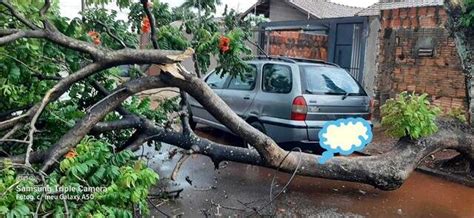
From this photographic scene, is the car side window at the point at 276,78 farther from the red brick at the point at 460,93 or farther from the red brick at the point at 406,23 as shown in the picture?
the red brick at the point at 406,23

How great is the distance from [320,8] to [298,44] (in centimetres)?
616

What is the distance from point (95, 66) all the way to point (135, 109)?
1438mm

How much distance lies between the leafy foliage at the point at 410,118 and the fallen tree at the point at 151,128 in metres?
0.13

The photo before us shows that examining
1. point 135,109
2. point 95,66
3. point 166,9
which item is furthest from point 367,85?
point 95,66

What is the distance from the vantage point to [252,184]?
5.75 meters

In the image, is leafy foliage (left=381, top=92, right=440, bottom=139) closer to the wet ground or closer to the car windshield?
the wet ground

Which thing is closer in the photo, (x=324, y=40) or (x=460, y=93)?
(x=460, y=93)

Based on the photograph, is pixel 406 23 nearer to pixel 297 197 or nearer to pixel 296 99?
pixel 296 99

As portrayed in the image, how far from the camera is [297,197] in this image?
5238 millimetres

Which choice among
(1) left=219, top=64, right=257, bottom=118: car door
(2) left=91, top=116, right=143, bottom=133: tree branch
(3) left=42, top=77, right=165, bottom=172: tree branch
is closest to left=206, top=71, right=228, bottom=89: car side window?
(1) left=219, top=64, right=257, bottom=118: car door

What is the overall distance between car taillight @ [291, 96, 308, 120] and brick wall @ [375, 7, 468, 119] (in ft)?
13.4

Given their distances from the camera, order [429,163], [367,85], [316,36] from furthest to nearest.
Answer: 1. [316,36]
2. [367,85]
3. [429,163]

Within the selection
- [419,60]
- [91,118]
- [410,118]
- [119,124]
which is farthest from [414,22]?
[91,118]

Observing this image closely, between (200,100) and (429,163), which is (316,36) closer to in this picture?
(429,163)
